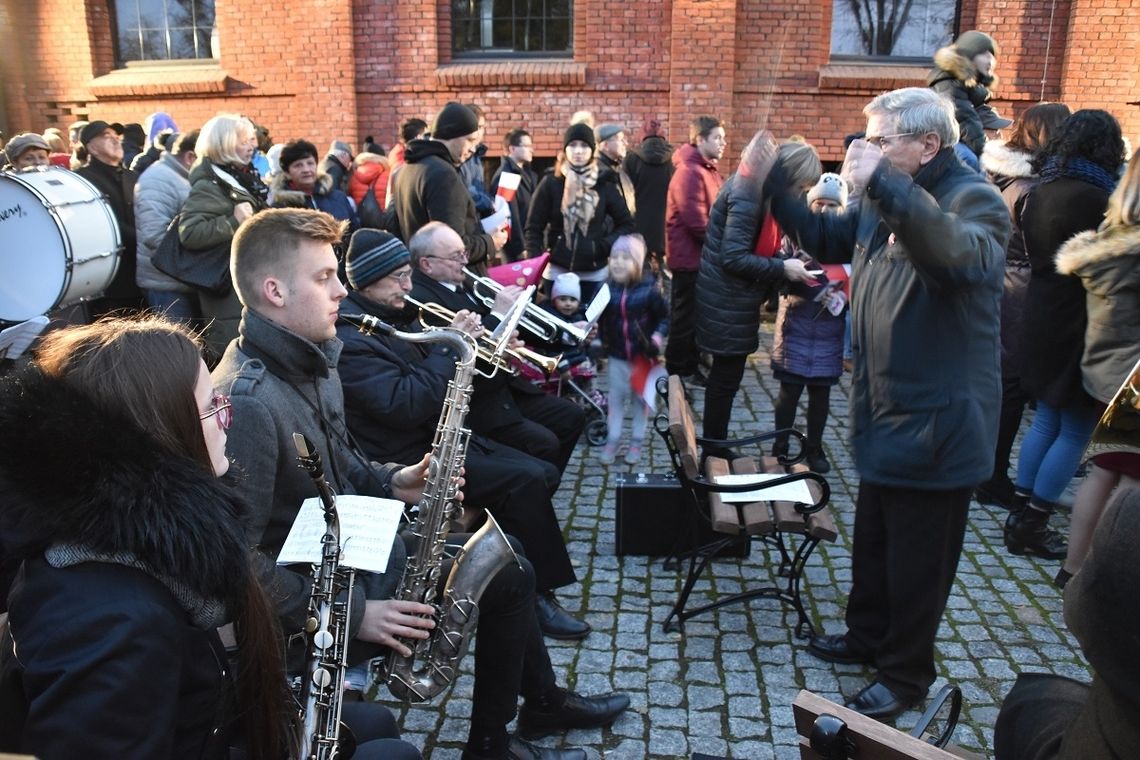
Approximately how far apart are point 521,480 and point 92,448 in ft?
7.65

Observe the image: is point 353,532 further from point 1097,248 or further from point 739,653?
point 1097,248

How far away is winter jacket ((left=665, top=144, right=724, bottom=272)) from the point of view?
691 cm

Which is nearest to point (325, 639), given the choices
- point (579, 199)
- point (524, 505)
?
point (524, 505)

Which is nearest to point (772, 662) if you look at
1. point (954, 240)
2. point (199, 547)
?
point (954, 240)

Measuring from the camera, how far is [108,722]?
1437mm

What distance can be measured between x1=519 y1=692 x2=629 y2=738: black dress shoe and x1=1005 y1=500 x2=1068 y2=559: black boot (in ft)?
8.56

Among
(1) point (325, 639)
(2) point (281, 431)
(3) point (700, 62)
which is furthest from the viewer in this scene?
(3) point (700, 62)

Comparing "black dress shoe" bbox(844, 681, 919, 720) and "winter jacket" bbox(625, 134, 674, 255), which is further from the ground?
"winter jacket" bbox(625, 134, 674, 255)

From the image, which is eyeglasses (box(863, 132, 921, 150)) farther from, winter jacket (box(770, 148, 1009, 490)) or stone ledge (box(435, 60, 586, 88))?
stone ledge (box(435, 60, 586, 88))

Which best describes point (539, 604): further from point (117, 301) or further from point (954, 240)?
point (117, 301)

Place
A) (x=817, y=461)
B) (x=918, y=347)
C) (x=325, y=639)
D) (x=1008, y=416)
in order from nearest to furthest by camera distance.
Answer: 1. (x=325, y=639)
2. (x=918, y=347)
3. (x=1008, y=416)
4. (x=817, y=461)

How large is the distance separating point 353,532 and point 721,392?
11.7 ft

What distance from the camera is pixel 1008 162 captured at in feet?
17.0

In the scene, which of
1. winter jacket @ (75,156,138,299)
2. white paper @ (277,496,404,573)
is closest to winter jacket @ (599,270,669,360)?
winter jacket @ (75,156,138,299)
